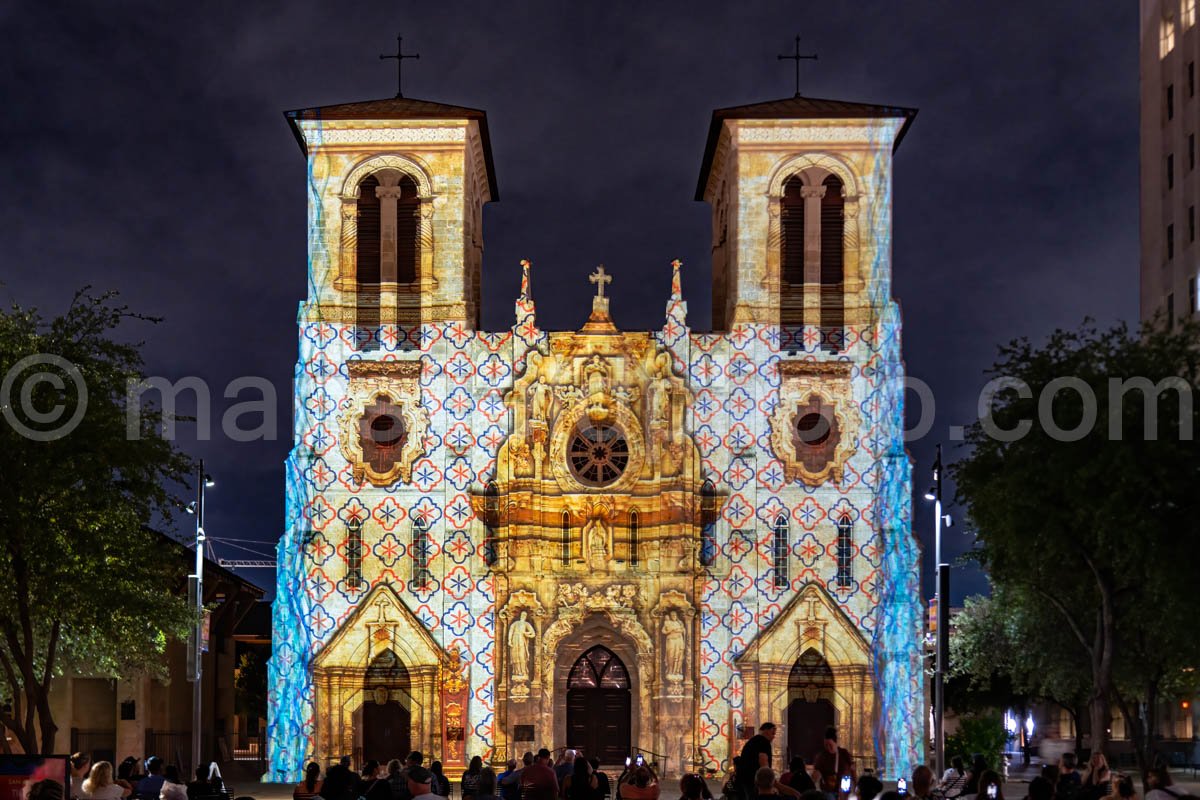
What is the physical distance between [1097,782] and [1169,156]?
135 ft

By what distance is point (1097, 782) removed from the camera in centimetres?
2105

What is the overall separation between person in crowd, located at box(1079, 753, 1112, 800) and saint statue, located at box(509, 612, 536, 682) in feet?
87.1

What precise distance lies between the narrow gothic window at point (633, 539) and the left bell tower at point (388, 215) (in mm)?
7708

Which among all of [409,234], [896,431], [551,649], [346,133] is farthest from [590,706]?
[346,133]

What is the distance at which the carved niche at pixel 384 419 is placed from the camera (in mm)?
48219

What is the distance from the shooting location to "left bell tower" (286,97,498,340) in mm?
49219

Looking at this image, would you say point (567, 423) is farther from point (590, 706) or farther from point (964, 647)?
point (964, 647)

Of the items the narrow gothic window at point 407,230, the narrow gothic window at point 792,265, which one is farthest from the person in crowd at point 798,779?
the narrow gothic window at point 407,230

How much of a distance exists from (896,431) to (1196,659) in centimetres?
1518

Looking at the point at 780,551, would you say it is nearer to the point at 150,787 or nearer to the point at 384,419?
the point at 384,419

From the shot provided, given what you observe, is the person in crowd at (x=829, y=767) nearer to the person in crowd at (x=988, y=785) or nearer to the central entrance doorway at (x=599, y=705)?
the person in crowd at (x=988, y=785)

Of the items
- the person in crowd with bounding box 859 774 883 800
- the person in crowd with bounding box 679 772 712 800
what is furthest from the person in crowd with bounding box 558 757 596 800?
the person in crowd with bounding box 859 774 883 800

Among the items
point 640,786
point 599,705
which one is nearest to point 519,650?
point 599,705

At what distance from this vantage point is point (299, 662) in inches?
1855
